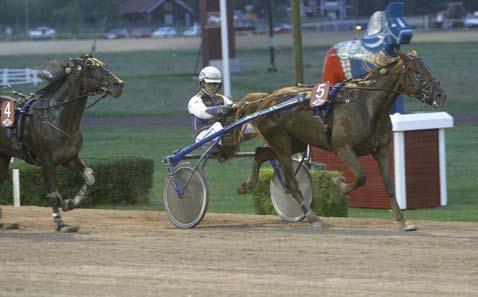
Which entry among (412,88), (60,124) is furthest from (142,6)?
(412,88)

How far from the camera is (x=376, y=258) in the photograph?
8695 millimetres

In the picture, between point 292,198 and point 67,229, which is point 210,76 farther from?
point 67,229

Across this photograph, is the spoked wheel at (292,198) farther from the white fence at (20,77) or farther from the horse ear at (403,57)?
the white fence at (20,77)

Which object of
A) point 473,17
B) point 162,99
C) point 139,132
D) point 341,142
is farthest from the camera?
point 473,17

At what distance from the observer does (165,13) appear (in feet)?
233

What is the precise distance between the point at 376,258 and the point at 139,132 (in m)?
18.3

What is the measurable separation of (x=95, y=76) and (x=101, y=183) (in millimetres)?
4012

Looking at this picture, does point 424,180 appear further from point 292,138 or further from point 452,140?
point 452,140

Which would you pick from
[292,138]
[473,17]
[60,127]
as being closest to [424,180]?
[292,138]

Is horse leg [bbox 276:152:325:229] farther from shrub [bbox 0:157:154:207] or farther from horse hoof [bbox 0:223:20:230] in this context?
shrub [bbox 0:157:154:207]

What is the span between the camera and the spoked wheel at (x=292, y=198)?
460 inches

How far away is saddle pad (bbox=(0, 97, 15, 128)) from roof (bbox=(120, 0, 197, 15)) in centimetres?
4990

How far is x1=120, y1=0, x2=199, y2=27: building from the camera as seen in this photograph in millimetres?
67375

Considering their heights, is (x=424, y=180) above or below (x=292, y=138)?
below
